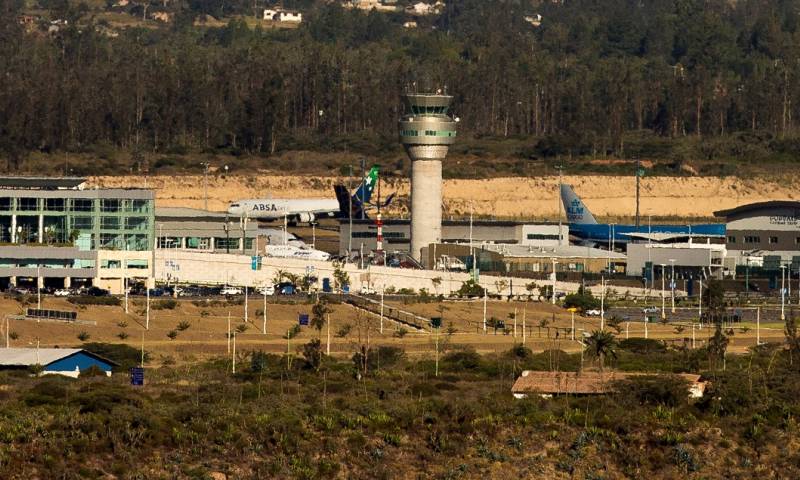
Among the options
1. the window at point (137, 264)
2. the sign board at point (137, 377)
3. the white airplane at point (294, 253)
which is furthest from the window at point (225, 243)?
the sign board at point (137, 377)

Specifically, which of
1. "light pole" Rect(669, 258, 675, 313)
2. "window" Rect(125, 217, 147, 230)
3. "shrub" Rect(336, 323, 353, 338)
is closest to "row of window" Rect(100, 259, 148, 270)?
"window" Rect(125, 217, 147, 230)

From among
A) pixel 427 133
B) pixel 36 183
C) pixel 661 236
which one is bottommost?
pixel 661 236

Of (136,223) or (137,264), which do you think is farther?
(136,223)

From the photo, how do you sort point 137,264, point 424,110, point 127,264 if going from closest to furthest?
point 127,264, point 137,264, point 424,110

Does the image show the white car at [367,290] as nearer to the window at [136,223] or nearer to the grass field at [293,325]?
the grass field at [293,325]

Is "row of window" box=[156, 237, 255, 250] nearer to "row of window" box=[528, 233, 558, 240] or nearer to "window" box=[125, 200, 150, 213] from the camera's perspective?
"window" box=[125, 200, 150, 213]

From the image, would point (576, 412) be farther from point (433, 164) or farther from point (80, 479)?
point (433, 164)

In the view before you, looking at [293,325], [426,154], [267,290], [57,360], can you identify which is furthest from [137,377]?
[426,154]

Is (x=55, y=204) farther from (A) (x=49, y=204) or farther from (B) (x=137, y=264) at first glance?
(B) (x=137, y=264)
